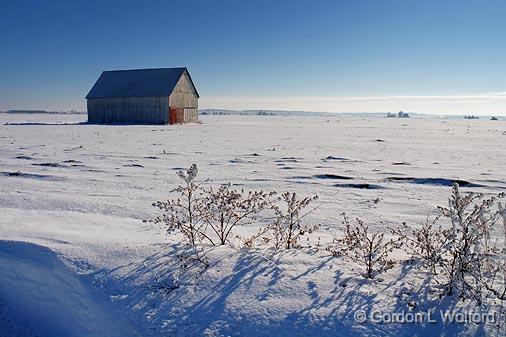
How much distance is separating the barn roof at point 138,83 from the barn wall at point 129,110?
22.3 inches

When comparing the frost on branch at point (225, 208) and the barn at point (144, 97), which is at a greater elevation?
the barn at point (144, 97)

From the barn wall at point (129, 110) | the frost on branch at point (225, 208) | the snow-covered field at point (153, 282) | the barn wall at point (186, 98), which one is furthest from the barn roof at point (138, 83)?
the frost on branch at point (225, 208)

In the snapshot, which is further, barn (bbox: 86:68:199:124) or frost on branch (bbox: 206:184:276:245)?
barn (bbox: 86:68:199:124)

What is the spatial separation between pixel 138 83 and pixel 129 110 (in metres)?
3.36

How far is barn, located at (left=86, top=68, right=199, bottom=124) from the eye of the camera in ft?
133

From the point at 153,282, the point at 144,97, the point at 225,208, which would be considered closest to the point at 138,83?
the point at 144,97

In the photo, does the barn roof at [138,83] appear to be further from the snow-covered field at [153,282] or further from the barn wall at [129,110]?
the snow-covered field at [153,282]

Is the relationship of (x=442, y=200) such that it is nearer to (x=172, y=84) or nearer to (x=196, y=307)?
(x=196, y=307)

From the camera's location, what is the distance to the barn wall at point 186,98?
4131 cm

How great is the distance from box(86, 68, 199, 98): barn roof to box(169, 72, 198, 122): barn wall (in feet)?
2.62

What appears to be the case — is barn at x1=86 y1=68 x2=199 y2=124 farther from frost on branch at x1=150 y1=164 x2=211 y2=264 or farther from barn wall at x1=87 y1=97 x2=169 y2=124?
frost on branch at x1=150 y1=164 x2=211 y2=264

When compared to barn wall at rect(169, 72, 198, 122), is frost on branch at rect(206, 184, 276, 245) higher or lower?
lower

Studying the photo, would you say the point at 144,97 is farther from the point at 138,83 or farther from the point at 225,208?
the point at 225,208

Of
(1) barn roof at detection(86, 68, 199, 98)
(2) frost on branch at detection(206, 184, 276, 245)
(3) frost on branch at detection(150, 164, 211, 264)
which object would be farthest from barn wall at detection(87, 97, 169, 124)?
(3) frost on branch at detection(150, 164, 211, 264)
